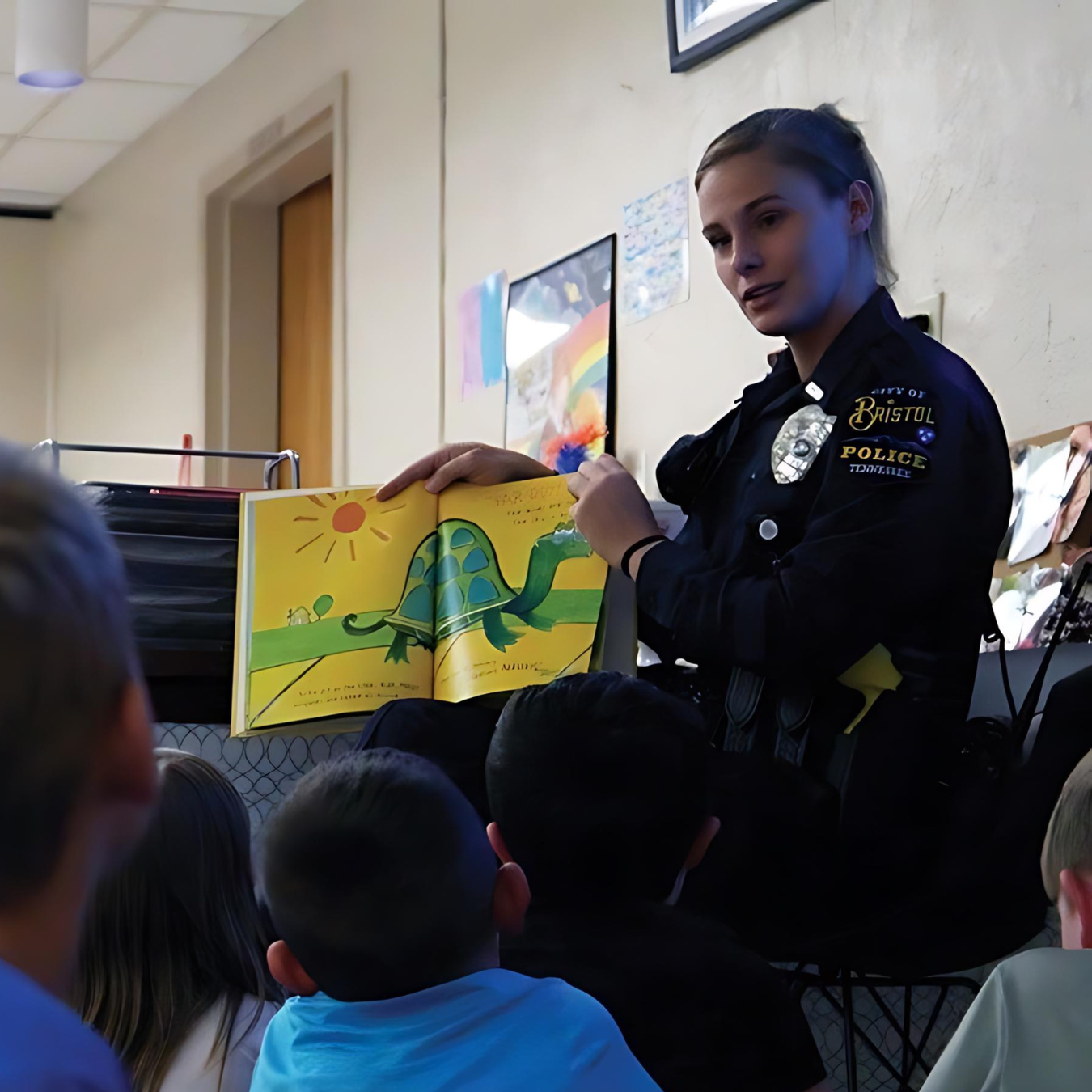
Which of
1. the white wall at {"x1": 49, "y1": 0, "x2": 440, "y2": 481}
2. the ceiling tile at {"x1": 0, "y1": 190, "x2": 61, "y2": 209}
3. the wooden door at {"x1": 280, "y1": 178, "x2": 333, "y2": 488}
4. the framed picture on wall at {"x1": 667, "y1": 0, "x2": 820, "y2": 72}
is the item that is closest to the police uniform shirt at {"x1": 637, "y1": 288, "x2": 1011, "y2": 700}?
the framed picture on wall at {"x1": 667, "y1": 0, "x2": 820, "y2": 72}

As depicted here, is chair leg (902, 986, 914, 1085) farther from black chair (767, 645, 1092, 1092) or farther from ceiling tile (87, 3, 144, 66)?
ceiling tile (87, 3, 144, 66)

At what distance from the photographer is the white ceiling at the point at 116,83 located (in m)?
4.70

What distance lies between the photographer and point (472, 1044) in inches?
37.1

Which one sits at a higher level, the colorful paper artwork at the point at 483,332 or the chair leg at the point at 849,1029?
the colorful paper artwork at the point at 483,332

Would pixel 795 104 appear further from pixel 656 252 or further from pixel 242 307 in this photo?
pixel 242 307

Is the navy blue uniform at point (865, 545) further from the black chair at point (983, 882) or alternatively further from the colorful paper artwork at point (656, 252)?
the colorful paper artwork at point (656, 252)

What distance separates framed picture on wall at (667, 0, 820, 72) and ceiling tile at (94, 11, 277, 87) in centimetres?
226

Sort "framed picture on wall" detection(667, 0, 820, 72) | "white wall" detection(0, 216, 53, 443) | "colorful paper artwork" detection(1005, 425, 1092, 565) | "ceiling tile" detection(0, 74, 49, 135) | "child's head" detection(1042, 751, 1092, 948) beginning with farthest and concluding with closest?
"white wall" detection(0, 216, 53, 443) → "ceiling tile" detection(0, 74, 49, 135) → "framed picture on wall" detection(667, 0, 820, 72) → "colorful paper artwork" detection(1005, 425, 1092, 565) → "child's head" detection(1042, 751, 1092, 948)

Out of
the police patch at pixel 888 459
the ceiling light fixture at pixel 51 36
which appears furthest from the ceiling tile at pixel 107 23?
the police patch at pixel 888 459

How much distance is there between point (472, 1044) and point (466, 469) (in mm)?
824

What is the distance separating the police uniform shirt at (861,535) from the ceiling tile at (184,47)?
12.4ft

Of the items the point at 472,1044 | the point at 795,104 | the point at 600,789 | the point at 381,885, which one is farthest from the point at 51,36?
the point at 472,1044

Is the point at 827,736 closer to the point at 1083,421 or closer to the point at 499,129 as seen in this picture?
the point at 1083,421

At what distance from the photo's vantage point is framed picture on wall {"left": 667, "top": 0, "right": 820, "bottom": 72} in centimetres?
268
